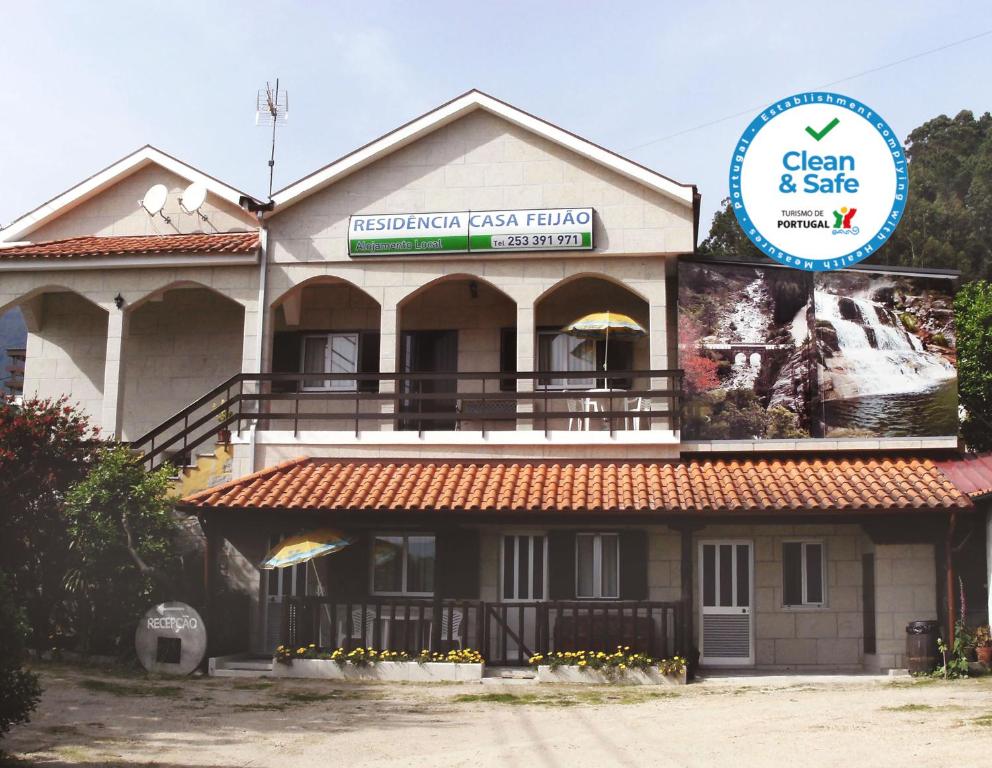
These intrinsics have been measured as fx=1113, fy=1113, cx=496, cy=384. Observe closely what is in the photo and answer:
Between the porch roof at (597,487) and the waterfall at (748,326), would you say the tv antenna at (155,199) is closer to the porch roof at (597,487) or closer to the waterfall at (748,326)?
the porch roof at (597,487)

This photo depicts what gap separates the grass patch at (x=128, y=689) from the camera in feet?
50.1

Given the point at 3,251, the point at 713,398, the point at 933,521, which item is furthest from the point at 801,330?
the point at 3,251

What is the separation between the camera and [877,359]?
1908cm

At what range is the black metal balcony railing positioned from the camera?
19.4 m

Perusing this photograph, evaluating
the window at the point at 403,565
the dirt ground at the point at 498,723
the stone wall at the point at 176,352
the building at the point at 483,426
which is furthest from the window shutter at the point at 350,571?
the stone wall at the point at 176,352

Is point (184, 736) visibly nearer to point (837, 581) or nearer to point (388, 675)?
point (388, 675)

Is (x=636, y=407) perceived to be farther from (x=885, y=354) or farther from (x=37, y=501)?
(x=37, y=501)

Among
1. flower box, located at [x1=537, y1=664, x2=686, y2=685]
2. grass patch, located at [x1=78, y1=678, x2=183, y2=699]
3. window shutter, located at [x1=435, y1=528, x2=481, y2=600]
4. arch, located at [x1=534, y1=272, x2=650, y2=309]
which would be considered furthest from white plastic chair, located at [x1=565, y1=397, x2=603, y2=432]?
grass patch, located at [x1=78, y1=678, x2=183, y2=699]

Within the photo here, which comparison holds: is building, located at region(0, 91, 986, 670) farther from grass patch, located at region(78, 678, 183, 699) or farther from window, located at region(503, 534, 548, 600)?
grass patch, located at region(78, 678, 183, 699)

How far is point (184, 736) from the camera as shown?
40.7ft

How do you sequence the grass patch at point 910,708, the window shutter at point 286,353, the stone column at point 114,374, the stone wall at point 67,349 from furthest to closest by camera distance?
the stone wall at point 67,349
the window shutter at point 286,353
the stone column at point 114,374
the grass patch at point 910,708

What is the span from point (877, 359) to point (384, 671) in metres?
9.77

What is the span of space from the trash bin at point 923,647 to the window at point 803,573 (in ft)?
5.87

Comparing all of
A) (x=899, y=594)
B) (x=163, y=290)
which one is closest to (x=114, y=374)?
(x=163, y=290)
